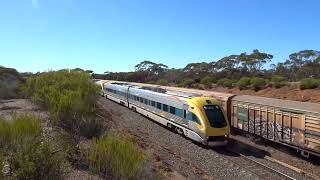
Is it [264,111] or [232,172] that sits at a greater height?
[264,111]

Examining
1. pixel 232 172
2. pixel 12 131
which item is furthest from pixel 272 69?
pixel 12 131

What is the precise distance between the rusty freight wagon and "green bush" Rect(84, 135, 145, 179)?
32.8ft

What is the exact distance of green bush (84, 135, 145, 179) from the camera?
9266 millimetres

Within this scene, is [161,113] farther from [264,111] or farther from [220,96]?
[264,111]

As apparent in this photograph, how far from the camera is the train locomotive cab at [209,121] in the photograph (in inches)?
797

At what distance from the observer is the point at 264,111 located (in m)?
20.8

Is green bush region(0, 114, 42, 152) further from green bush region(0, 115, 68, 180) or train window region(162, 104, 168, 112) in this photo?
train window region(162, 104, 168, 112)

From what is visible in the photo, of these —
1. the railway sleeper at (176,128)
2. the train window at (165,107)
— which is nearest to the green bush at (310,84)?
the train window at (165,107)

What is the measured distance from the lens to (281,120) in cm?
1930

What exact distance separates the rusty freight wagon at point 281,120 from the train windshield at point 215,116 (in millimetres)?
1953

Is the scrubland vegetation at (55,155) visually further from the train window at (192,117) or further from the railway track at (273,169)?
the train window at (192,117)

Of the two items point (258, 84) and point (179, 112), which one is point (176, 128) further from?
point (258, 84)

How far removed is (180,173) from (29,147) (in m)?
7.62

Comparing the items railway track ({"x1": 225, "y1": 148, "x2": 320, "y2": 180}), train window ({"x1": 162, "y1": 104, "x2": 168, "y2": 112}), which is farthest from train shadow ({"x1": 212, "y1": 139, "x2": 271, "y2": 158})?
train window ({"x1": 162, "y1": 104, "x2": 168, "y2": 112})
